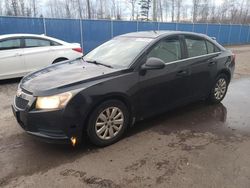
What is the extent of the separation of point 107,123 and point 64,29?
1131 cm

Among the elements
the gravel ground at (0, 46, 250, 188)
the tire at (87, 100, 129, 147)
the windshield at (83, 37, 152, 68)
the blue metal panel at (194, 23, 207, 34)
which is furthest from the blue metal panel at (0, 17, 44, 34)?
the blue metal panel at (194, 23, 207, 34)

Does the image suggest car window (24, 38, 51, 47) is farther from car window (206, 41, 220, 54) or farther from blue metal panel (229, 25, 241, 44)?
blue metal panel (229, 25, 241, 44)

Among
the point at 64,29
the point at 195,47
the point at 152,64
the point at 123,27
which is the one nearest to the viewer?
the point at 152,64

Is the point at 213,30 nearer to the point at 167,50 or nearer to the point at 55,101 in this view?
the point at 167,50

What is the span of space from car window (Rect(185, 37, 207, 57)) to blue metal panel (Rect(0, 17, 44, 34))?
32.6ft

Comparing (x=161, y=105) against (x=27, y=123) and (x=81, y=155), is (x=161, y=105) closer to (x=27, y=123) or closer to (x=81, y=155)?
(x=81, y=155)

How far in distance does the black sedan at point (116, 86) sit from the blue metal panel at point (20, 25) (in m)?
8.84

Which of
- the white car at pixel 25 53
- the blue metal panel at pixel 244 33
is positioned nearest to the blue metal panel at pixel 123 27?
the white car at pixel 25 53

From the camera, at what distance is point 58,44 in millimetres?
8375

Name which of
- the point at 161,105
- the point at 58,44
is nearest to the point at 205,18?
the point at 58,44

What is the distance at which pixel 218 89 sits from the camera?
221 inches

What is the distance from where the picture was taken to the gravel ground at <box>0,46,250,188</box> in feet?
9.72

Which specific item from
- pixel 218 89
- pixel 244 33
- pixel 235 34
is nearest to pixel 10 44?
pixel 218 89

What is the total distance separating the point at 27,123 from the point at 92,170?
3.55ft
